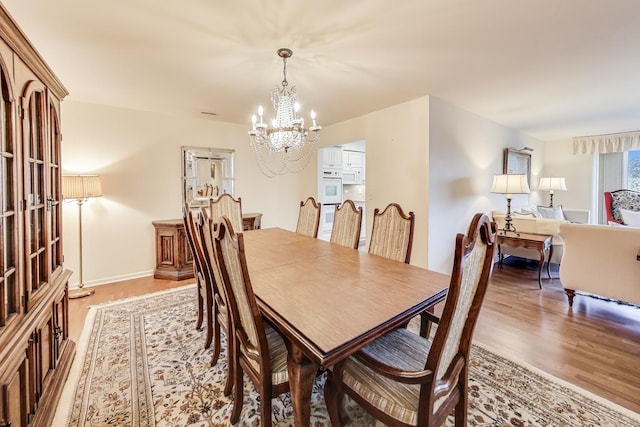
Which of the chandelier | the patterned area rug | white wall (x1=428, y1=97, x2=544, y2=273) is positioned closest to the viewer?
the patterned area rug

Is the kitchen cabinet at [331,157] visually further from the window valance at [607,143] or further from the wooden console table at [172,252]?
the window valance at [607,143]

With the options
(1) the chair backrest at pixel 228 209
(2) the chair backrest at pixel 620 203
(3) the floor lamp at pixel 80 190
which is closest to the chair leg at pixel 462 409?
(1) the chair backrest at pixel 228 209

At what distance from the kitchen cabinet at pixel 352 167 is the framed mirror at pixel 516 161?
2.75 meters

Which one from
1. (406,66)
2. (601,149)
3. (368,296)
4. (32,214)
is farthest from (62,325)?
(601,149)

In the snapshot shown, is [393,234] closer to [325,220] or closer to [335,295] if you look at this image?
[335,295]

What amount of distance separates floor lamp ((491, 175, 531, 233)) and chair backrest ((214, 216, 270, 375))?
399cm

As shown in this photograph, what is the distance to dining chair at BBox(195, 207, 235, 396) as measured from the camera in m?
1.55

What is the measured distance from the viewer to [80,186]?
3121mm

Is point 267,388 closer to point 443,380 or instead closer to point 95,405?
point 443,380

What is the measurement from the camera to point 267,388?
1184mm

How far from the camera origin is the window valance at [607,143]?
5.15 meters

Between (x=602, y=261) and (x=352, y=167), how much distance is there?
4.28 metres

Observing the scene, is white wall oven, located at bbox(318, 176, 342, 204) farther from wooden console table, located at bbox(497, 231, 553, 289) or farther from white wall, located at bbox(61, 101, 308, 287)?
wooden console table, located at bbox(497, 231, 553, 289)

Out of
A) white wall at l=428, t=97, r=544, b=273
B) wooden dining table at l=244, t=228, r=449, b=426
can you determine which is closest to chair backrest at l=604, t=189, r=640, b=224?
white wall at l=428, t=97, r=544, b=273
